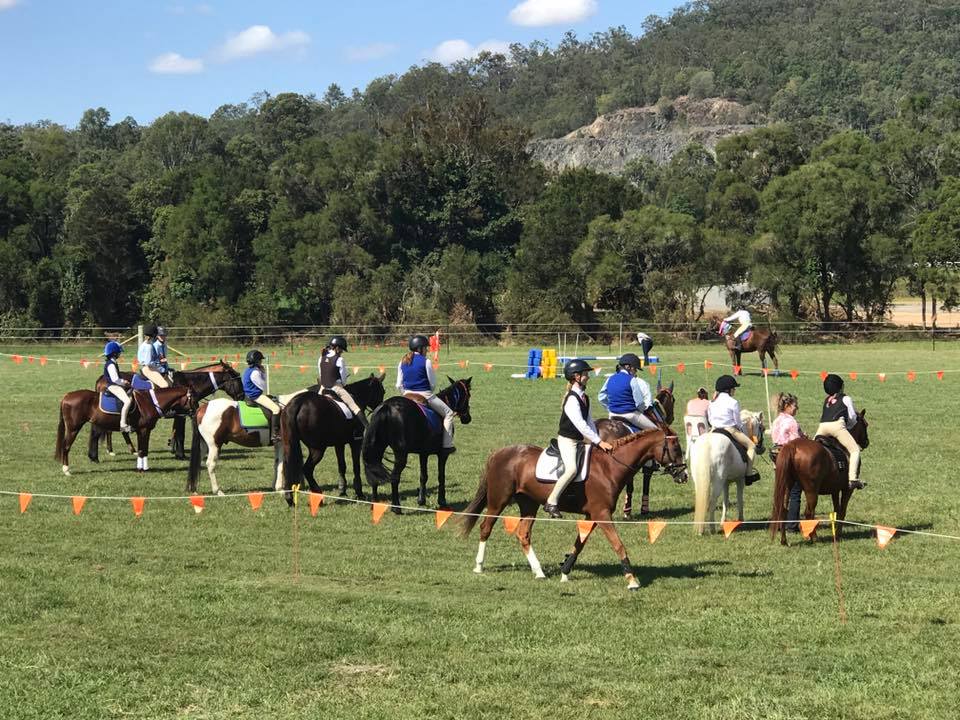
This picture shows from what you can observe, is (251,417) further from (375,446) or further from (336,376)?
(375,446)

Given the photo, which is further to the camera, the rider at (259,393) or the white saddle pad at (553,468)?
the rider at (259,393)

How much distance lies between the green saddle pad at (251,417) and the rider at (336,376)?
3.62 feet

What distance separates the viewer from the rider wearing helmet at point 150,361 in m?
21.2

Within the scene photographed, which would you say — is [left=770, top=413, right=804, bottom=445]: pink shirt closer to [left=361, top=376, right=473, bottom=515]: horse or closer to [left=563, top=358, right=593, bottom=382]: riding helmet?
[left=563, top=358, right=593, bottom=382]: riding helmet

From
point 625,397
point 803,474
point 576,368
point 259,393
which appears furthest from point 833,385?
A: point 259,393

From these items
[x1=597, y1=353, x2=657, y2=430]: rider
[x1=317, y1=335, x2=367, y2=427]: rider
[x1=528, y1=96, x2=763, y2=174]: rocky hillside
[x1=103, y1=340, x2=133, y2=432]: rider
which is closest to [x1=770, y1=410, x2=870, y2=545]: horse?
[x1=597, y1=353, x2=657, y2=430]: rider

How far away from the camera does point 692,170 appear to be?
349 feet

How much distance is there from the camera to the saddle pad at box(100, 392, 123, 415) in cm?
2045

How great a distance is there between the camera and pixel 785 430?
50.9 feet

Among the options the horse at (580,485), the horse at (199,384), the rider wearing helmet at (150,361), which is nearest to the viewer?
the horse at (580,485)

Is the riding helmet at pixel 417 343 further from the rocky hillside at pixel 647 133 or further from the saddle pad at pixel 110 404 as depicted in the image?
the rocky hillside at pixel 647 133

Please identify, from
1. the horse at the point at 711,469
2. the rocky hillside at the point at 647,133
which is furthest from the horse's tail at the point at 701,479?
the rocky hillside at the point at 647,133

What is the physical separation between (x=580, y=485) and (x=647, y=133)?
149 metres

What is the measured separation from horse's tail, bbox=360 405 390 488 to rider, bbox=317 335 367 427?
1.20 meters
